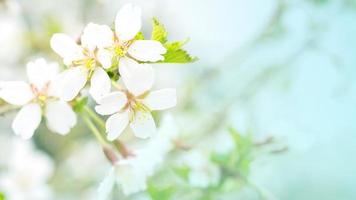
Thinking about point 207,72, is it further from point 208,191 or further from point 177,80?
point 208,191

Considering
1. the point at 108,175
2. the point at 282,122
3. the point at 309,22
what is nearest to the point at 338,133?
the point at 282,122

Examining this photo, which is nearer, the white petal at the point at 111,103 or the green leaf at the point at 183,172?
the white petal at the point at 111,103

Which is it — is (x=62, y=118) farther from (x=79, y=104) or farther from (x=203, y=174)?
(x=203, y=174)

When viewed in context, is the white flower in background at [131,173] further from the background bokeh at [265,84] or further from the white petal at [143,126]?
the background bokeh at [265,84]

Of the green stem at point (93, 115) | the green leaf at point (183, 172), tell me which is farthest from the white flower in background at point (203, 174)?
the green stem at point (93, 115)

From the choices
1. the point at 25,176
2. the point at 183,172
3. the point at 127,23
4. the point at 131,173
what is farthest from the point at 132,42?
the point at 25,176

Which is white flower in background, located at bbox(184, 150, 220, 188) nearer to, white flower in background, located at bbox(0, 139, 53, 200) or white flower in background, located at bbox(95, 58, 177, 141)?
white flower in background, located at bbox(95, 58, 177, 141)
